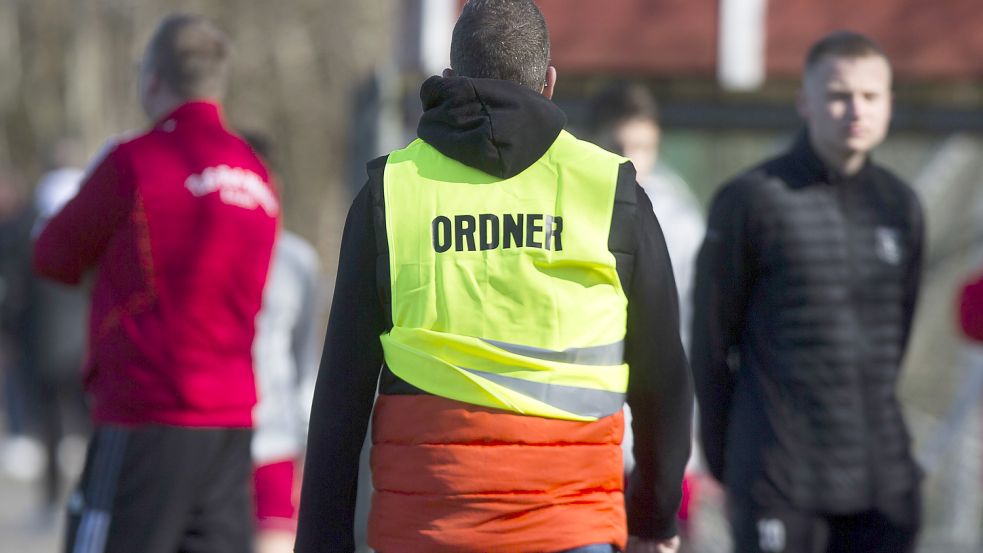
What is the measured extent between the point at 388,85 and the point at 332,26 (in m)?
20.0

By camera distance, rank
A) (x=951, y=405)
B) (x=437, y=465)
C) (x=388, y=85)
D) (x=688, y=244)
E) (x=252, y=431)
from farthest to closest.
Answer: (x=951, y=405) → (x=388, y=85) → (x=688, y=244) → (x=252, y=431) → (x=437, y=465)

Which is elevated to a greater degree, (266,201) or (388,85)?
(388,85)

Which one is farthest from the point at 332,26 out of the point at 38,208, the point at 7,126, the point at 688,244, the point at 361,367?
the point at 361,367

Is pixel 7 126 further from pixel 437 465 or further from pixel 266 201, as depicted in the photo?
pixel 437 465

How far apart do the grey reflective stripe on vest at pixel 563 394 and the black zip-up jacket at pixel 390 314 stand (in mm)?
157

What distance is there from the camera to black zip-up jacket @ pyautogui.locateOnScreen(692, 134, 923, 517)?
4828 mm

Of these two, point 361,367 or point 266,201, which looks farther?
point 266,201

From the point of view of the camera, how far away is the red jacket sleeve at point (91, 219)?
4719mm

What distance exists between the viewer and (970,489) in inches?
335

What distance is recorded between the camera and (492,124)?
3174 mm

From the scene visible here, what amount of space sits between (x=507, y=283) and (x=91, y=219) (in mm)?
1973

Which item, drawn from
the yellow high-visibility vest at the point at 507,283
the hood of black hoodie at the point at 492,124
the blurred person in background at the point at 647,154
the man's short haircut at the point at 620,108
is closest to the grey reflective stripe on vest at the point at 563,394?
the yellow high-visibility vest at the point at 507,283

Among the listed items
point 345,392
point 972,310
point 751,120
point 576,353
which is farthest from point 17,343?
point 576,353

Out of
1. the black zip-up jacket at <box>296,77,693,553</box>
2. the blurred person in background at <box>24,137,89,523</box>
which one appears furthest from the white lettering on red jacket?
the blurred person in background at <box>24,137,89,523</box>
